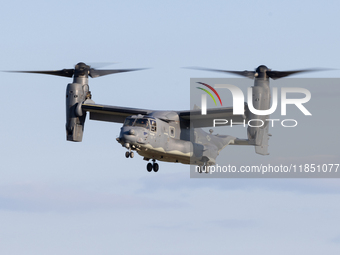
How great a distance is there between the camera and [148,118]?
36.1 meters

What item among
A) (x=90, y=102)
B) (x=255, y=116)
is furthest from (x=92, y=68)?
(x=255, y=116)

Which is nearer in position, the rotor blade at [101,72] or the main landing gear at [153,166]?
the main landing gear at [153,166]

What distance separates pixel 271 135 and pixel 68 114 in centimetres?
990

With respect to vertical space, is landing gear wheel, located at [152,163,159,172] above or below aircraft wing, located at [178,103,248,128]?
below

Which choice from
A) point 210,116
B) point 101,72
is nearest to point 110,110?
point 101,72

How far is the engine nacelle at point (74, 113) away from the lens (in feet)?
129

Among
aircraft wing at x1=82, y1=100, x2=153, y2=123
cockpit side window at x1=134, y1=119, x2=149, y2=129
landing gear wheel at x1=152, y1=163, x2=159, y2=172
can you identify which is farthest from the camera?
aircraft wing at x1=82, y1=100, x2=153, y2=123

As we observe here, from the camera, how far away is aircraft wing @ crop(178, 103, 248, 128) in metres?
37.6

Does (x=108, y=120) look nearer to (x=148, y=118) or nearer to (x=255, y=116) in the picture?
(x=148, y=118)

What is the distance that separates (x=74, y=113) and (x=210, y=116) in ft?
21.8

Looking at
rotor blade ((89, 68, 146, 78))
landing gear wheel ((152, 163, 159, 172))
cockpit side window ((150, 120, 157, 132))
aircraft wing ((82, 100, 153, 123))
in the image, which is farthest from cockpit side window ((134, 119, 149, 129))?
rotor blade ((89, 68, 146, 78))


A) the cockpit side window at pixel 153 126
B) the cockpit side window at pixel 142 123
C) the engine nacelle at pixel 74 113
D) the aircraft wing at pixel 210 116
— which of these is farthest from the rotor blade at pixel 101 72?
the cockpit side window at pixel 142 123

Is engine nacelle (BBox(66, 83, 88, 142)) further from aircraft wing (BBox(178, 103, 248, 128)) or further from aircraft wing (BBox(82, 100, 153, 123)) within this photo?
aircraft wing (BBox(178, 103, 248, 128))

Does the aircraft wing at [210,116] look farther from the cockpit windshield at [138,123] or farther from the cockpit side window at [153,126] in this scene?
the cockpit windshield at [138,123]
